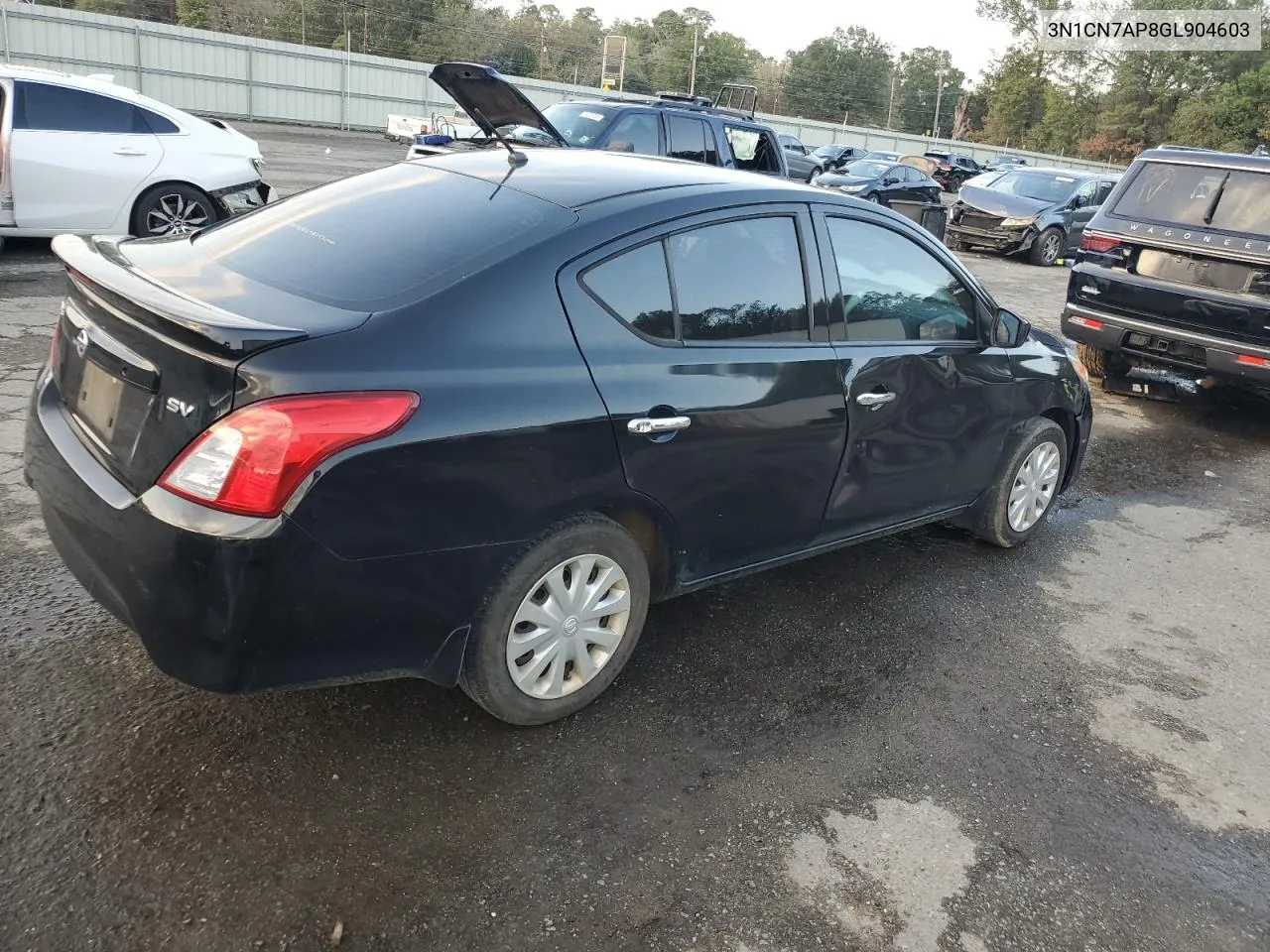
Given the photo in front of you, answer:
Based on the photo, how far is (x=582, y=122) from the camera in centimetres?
1114

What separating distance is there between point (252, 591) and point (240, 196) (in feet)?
25.2

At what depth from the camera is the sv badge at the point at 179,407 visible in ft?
7.86

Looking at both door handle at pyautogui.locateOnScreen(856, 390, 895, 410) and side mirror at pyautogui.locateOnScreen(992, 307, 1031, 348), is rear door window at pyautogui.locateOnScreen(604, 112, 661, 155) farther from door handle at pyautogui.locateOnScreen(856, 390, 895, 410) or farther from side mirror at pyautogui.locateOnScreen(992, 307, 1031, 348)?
door handle at pyautogui.locateOnScreen(856, 390, 895, 410)

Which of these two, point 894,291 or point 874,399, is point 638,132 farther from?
point 874,399

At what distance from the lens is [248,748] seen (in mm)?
2828

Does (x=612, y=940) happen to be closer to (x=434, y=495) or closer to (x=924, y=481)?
(x=434, y=495)

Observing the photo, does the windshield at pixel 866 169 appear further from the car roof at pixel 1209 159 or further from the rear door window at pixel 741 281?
the rear door window at pixel 741 281

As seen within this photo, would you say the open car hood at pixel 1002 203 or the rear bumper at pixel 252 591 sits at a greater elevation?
the open car hood at pixel 1002 203

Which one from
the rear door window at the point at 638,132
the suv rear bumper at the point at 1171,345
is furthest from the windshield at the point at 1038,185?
the suv rear bumper at the point at 1171,345

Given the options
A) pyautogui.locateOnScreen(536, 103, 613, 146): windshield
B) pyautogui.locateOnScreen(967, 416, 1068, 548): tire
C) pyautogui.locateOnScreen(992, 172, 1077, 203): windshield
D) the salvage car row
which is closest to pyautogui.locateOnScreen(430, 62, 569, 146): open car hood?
the salvage car row

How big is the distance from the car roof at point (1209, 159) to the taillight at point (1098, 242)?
0.70m

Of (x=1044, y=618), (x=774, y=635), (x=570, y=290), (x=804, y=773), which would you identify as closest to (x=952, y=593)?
(x=1044, y=618)

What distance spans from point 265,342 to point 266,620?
672 mm

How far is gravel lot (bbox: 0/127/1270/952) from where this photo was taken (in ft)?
7.79
